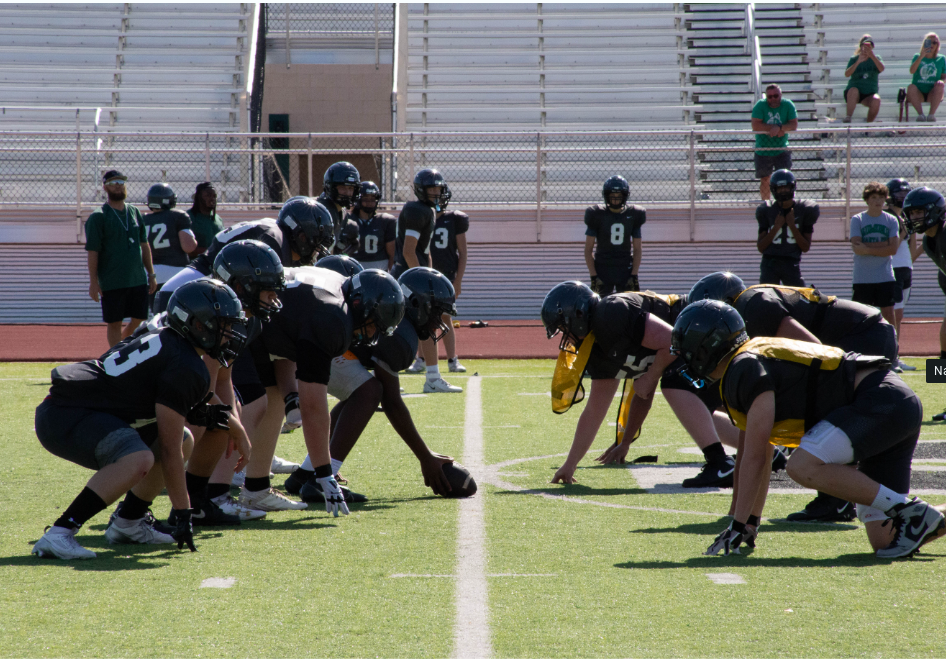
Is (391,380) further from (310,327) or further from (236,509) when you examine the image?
(236,509)

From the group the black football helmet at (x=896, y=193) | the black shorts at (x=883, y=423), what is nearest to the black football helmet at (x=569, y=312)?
the black shorts at (x=883, y=423)

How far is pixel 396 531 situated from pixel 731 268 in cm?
1268

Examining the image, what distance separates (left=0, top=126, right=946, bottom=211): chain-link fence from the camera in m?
17.0

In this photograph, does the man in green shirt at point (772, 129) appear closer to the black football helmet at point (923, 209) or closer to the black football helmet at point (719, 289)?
the black football helmet at point (923, 209)

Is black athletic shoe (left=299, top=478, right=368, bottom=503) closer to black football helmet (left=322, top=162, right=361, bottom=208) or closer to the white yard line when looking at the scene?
the white yard line

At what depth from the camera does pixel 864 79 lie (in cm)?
1909

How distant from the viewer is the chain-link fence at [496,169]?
17.0 meters

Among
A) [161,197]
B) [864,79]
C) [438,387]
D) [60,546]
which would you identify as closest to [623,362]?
[60,546]

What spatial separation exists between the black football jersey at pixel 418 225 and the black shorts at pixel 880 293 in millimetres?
4284

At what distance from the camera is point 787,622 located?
345 cm

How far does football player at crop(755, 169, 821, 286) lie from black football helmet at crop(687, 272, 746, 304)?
220 inches

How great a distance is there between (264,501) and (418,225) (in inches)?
220

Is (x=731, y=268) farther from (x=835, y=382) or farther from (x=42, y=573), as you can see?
(x=42, y=573)

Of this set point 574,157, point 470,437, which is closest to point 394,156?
point 574,157
